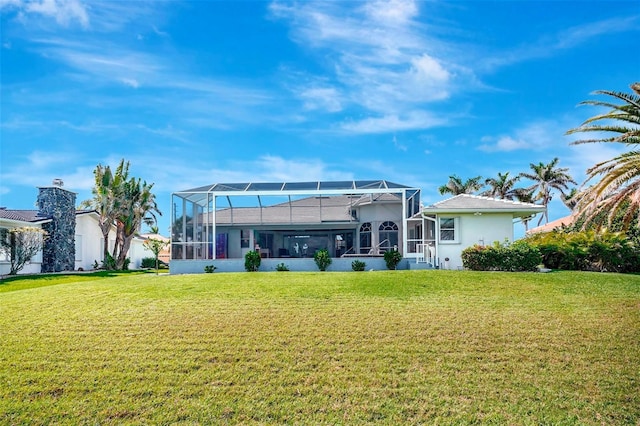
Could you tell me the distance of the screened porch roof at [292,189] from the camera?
24578mm

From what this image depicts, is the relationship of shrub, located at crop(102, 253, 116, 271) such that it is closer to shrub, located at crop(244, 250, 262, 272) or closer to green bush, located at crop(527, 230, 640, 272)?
shrub, located at crop(244, 250, 262, 272)

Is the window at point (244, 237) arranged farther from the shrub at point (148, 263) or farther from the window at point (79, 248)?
the shrub at point (148, 263)

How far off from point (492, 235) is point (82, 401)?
59.4 feet

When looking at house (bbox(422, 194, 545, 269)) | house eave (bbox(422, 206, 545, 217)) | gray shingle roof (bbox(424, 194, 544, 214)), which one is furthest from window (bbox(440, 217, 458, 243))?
gray shingle roof (bbox(424, 194, 544, 214))

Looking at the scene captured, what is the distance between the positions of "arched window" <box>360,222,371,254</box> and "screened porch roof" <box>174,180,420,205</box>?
286 centimetres

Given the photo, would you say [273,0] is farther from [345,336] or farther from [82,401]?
[82,401]

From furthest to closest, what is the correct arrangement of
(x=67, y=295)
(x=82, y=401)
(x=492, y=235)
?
(x=492, y=235) < (x=67, y=295) < (x=82, y=401)

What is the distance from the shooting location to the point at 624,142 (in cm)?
1523

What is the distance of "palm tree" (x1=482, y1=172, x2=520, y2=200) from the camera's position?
5250 centimetres

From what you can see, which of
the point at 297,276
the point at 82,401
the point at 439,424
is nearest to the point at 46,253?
the point at 297,276

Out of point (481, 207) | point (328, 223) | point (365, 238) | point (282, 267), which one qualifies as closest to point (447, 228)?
point (481, 207)

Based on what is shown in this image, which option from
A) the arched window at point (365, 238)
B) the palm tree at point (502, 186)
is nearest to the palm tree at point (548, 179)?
the palm tree at point (502, 186)

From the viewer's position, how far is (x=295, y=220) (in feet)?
90.1

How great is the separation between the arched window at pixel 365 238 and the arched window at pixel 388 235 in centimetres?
85
